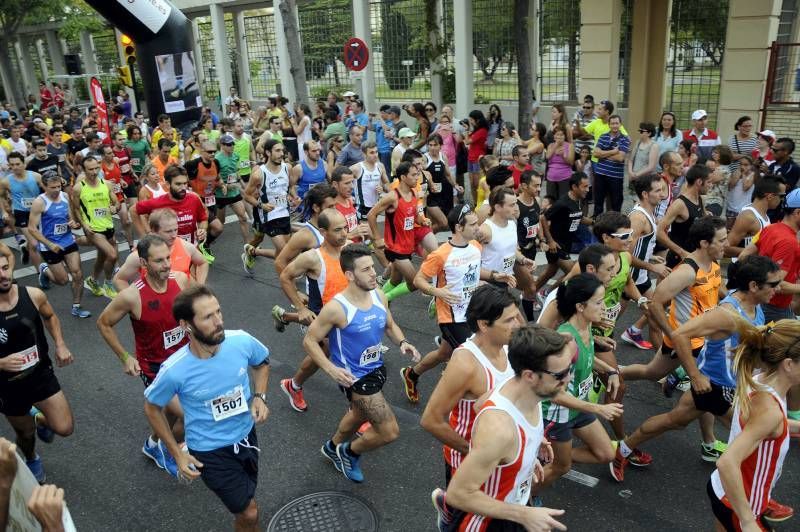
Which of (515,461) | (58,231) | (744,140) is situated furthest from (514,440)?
→ (744,140)

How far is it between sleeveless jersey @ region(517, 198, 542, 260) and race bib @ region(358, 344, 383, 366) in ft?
9.81

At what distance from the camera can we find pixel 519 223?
282 inches

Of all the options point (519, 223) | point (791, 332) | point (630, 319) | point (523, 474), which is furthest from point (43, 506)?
point (630, 319)

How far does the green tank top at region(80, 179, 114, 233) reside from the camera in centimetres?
898

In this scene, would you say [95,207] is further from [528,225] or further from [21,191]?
[528,225]

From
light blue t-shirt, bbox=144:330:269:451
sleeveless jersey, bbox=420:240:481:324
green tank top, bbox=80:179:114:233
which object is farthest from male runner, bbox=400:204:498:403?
green tank top, bbox=80:179:114:233

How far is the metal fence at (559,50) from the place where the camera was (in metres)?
16.7

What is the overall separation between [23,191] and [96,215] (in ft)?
6.61

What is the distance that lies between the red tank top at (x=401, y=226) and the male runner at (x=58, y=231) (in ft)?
13.1

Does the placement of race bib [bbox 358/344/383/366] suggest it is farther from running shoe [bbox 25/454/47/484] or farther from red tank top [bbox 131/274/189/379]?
running shoe [bbox 25/454/47/484]

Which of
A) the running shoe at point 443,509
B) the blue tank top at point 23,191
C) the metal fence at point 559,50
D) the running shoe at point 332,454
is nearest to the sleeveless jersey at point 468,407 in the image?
the running shoe at point 443,509

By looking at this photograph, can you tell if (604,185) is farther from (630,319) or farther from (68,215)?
(68,215)

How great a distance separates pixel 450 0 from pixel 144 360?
53.1 feet

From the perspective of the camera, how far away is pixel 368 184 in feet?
31.2
